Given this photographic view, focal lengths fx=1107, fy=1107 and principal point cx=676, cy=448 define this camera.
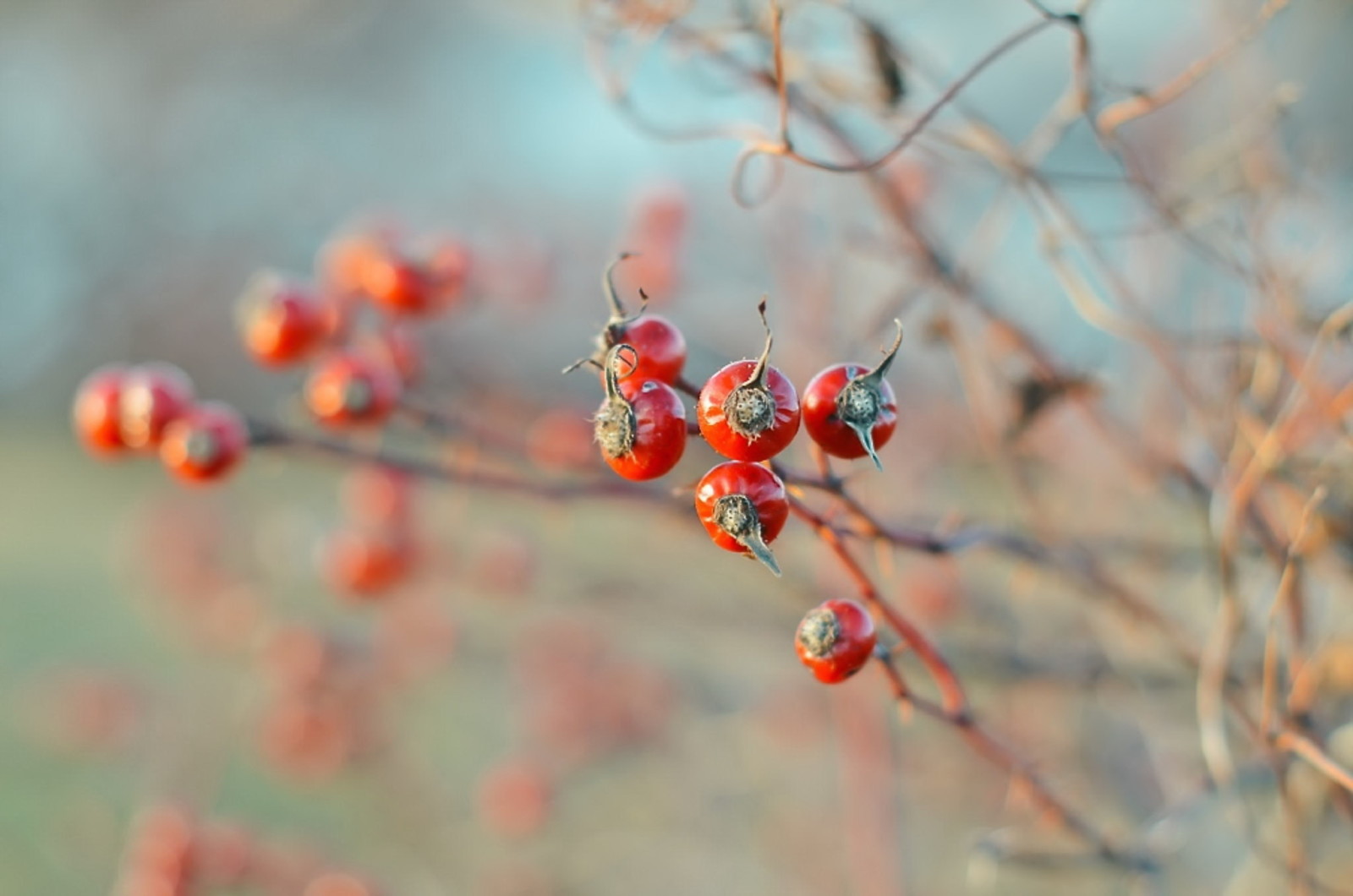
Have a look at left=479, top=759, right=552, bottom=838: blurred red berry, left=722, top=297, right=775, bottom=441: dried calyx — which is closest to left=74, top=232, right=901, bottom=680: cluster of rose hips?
left=722, top=297, right=775, bottom=441: dried calyx

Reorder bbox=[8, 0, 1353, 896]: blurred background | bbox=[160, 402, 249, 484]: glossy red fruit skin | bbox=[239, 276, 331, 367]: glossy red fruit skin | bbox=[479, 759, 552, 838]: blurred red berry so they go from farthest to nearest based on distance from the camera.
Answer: bbox=[479, 759, 552, 838]: blurred red berry, bbox=[8, 0, 1353, 896]: blurred background, bbox=[239, 276, 331, 367]: glossy red fruit skin, bbox=[160, 402, 249, 484]: glossy red fruit skin

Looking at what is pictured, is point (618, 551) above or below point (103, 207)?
above

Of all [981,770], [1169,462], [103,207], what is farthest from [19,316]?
[1169,462]

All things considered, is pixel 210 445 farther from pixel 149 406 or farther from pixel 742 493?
pixel 742 493

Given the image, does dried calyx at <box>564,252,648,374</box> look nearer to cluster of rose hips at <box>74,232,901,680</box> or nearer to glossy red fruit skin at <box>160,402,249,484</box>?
cluster of rose hips at <box>74,232,901,680</box>

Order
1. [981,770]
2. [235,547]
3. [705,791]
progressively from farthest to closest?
[235,547] → [705,791] → [981,770]

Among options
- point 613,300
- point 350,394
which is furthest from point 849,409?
point 350,394

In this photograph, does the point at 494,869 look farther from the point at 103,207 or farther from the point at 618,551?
the point at 103,207
